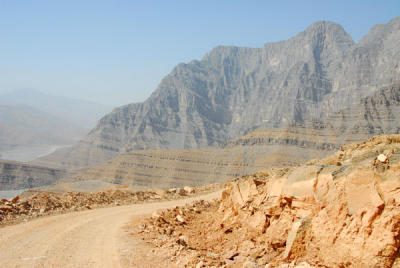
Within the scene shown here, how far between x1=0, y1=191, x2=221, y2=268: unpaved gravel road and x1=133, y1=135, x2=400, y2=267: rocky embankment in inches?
63.9

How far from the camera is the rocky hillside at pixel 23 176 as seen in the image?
12825 cm

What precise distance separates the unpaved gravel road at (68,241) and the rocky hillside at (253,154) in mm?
90189

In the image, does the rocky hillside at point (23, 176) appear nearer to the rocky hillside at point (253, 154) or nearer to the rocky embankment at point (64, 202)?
the rocky hillside at point (253, 154)

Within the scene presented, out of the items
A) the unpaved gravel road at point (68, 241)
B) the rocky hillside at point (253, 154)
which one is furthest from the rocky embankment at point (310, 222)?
the rocky hillside at point (253, 154)

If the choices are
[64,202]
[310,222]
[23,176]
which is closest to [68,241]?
[310,222]

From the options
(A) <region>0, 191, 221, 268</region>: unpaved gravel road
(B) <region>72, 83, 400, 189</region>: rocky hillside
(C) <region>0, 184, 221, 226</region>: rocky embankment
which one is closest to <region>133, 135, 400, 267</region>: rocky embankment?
(A) <region>0, 191, 221, 268</region>: unpaved gravel road

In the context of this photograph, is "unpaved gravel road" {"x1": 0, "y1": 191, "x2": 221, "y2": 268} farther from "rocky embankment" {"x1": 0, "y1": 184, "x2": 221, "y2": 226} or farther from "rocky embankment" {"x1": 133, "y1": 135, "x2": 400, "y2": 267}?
"rocky embankment" {"x1": 133, "y1": 135, "x2": 400, "y2": 267}

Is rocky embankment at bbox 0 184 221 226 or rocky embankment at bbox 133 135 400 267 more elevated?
rocky embankment at bbox 133 135 400 267

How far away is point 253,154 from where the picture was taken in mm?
116625

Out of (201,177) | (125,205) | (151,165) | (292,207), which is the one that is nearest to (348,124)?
(201,177)

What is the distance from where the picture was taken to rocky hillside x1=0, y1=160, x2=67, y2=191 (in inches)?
5049

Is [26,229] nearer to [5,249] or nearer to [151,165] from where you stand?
→ [5,249]

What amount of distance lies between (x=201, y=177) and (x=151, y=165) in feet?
50.0

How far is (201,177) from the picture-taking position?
112 meters
